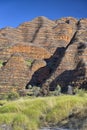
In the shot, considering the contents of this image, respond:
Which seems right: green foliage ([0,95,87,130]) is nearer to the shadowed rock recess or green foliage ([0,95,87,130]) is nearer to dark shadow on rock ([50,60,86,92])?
the shadowed rock recess

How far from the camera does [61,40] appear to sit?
10394cm

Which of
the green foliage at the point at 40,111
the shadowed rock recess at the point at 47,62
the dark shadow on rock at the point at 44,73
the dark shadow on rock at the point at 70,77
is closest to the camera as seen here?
the green foliage at the point at 40,111

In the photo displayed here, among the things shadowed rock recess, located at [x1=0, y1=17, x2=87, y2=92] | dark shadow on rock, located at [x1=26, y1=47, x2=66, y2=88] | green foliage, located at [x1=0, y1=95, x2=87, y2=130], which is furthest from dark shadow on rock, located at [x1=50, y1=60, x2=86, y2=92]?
green foliage, located at [x1=0, y1=95, x2=87, y2=130]

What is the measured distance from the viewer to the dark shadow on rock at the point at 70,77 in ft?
198

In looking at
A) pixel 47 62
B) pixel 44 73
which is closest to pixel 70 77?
pixel 44 73

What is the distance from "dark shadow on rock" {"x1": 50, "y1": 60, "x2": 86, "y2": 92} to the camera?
198ft

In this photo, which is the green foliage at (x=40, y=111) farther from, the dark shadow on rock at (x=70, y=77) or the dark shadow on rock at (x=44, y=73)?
the dark shadow on rock at (x=44, y=73)

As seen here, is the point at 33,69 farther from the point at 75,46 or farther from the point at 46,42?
the point at 46,42

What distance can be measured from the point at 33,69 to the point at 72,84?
55.7 ft

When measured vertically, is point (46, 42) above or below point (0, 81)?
above

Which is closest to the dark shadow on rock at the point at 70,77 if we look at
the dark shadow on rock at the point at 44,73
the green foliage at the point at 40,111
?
the dark shadow on rock at the point at 44,73

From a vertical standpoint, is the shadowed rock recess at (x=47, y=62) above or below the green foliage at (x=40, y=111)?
above

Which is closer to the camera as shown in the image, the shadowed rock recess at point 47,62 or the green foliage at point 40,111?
the green foliage at point 40,111

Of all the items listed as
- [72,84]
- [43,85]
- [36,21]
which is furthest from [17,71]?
[36,21]
